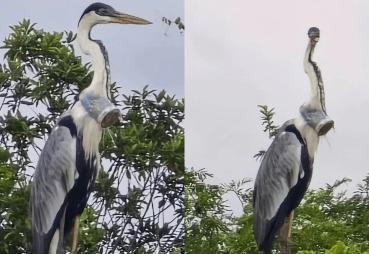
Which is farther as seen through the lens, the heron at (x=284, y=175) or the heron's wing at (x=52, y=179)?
the heron at (x=284, y=175)

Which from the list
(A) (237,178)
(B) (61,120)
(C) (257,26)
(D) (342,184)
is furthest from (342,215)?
(B) (61,120)

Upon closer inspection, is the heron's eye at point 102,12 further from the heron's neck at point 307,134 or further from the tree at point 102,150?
the heron's neck at point 307,134

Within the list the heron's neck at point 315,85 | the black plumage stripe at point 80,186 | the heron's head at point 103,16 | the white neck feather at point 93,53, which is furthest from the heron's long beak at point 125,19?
the heron's neck at point 315,85

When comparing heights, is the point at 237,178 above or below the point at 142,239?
above

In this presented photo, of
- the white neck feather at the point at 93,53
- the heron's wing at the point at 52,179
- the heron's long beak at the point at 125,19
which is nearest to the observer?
the heron's wing at the point at 52,179

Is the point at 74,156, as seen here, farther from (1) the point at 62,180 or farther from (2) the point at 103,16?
(2) the point at 103,16

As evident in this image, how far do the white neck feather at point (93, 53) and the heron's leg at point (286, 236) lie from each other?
1.25m

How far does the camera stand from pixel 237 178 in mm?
5355

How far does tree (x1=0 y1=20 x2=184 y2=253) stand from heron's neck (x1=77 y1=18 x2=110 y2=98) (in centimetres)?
5

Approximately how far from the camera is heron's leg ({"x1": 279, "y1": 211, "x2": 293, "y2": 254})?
17.5 feet

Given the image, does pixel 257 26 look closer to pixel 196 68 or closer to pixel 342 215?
pixel 196 68

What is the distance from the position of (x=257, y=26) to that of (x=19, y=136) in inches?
58.0

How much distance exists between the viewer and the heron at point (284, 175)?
536cm

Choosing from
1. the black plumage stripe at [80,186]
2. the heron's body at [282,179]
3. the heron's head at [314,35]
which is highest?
the heron's head at [314,35]
